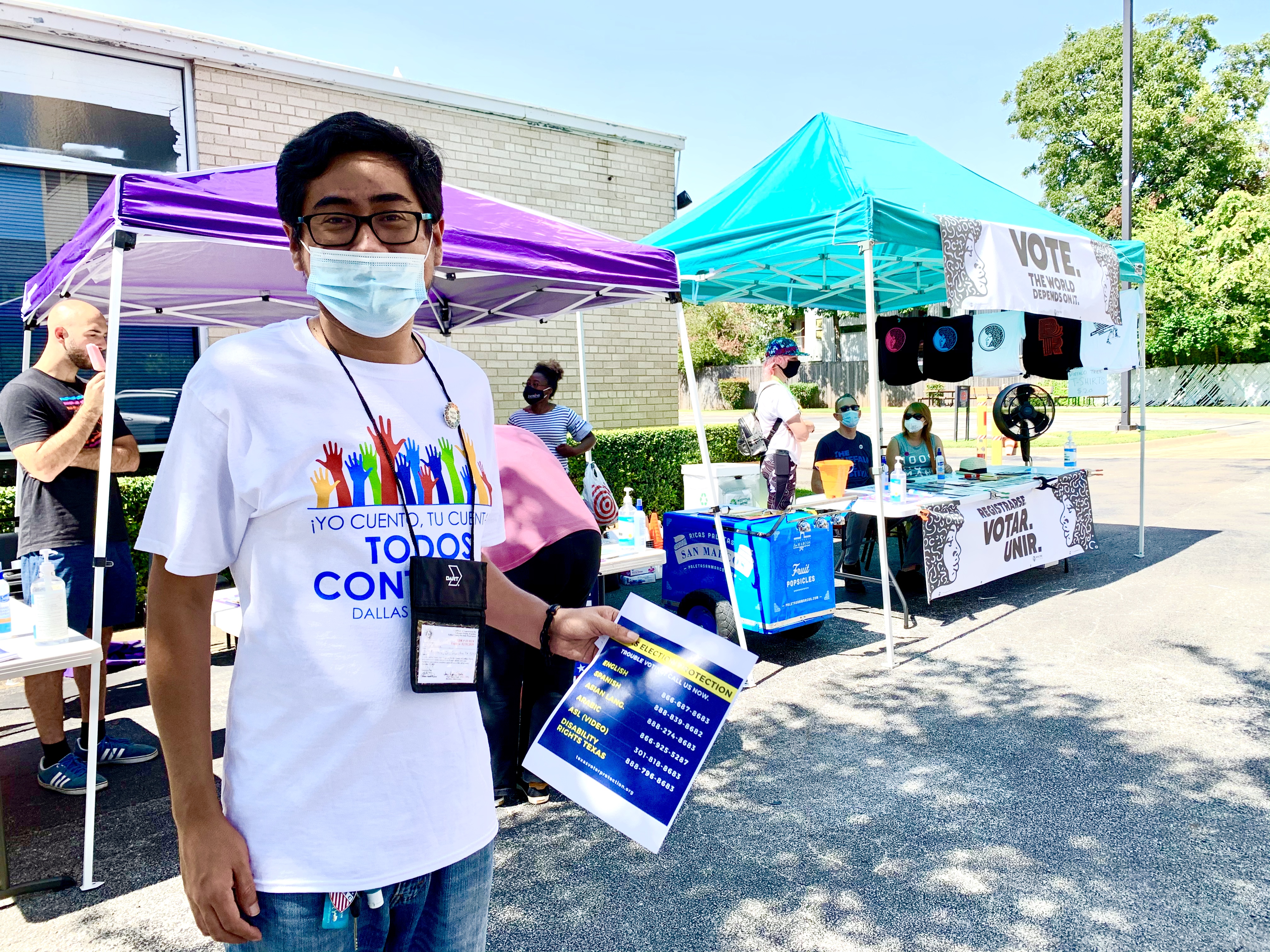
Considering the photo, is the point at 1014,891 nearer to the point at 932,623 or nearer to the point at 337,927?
the point at 337,927

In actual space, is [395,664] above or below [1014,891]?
above

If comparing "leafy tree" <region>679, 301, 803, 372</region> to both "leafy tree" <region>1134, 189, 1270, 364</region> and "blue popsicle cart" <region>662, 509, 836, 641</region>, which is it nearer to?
"leafy tree" <region>1134, 189, 1270, 364</region>

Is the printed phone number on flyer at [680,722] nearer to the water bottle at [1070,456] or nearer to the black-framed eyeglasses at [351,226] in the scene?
the black-framed eyeglasses at [351,226]

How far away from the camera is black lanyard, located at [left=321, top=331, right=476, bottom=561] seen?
128cm

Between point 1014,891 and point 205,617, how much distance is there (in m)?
2.95

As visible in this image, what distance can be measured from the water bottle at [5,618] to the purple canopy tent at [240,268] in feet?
1.19

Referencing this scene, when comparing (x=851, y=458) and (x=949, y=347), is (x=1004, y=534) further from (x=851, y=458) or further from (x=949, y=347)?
(x=949, y=347)

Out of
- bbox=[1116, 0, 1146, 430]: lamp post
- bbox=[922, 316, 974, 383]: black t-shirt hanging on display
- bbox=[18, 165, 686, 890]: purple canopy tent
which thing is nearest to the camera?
bbox=[18, 165, 686, 890]: purple canopy tent

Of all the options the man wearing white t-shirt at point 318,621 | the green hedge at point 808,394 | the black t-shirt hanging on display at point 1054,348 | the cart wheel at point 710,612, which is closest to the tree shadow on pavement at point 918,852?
the cart wheel at point 710,612

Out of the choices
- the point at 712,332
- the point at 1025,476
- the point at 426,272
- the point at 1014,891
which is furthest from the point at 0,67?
the point at 712,332

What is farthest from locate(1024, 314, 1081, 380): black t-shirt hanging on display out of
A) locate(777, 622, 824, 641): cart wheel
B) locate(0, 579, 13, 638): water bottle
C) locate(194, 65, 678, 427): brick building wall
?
locate(0, 579, 13, 638): water bottle

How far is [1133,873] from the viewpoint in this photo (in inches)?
125

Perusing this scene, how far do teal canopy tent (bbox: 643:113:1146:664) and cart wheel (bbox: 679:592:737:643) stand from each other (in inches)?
11.9

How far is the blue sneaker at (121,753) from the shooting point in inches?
171
